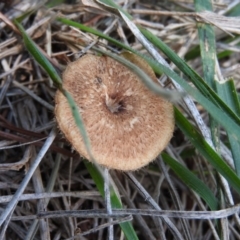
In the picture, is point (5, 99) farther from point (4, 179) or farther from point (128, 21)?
point (128, 21)

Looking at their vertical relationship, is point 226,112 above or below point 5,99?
below

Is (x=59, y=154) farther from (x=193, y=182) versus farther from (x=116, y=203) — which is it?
(x=193, y=182)

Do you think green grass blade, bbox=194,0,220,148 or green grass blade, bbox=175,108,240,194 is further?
green grass blade, bbox=194,0,220,148

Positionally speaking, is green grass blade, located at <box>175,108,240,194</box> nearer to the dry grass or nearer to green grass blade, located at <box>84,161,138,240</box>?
the dry grass

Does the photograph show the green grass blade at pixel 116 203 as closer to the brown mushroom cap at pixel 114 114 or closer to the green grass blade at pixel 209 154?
the brown mushroom cap at pixel 114 114

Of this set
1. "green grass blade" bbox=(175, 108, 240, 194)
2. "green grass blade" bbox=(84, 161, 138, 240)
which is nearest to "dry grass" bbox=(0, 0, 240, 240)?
"green grass blade" bbox=(84, 161, 138, 240)

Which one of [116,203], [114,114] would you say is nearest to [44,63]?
[114,114]

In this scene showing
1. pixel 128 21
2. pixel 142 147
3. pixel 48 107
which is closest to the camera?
pixel 142 147

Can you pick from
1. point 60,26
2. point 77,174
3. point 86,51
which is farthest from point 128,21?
point 77,174
